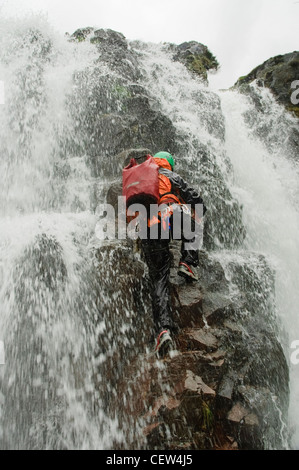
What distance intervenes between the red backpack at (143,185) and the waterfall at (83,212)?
4.44 ft

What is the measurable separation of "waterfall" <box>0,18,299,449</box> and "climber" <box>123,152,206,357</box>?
2.05 ft

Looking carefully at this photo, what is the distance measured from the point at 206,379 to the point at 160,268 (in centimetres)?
170

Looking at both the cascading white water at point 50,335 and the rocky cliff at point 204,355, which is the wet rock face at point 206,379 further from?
the cascading white water at point 50,335

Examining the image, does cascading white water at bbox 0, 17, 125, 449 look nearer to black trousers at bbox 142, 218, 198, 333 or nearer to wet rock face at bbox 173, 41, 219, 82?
black trousers at bbox 142, 218, 198, 333

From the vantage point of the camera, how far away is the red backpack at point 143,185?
4.71 m

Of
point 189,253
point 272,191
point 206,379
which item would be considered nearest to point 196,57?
point 272,191

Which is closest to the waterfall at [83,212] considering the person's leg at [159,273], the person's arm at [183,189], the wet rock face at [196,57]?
the person's leg at [159,273]

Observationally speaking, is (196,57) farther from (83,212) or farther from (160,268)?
(160,268)

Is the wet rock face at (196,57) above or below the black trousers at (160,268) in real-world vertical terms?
above

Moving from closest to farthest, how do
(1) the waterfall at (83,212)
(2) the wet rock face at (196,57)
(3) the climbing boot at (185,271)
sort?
1. (1) the waterfall at (83,212)
2. (3) the climbing boot at (185,271)
3. (2) the wet rock face at (196,57)

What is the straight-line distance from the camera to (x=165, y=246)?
5.04m

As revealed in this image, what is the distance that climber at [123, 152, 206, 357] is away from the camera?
15.7ft

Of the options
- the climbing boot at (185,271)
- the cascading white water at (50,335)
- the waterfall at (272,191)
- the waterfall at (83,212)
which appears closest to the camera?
the cascading white water at (50,335)

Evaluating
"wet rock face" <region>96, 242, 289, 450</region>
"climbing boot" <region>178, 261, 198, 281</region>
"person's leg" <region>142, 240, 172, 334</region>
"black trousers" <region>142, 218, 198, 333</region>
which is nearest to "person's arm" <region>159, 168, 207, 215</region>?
"black trousers" <region>142, 218, 198, 333</region>
